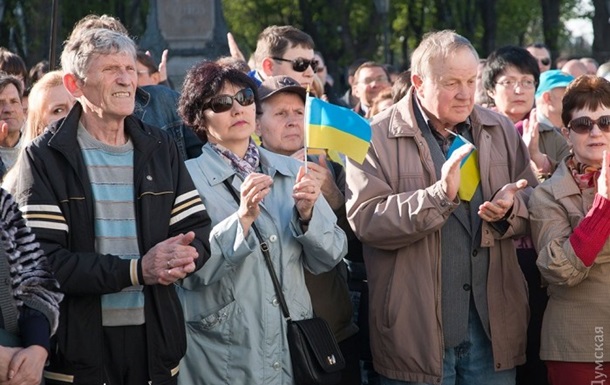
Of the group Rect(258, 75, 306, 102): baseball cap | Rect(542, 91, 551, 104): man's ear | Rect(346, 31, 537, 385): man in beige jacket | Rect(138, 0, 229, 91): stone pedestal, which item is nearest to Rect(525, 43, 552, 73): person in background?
Rect(542, 91, 551, 104): man's ear

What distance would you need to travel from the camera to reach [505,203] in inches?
237

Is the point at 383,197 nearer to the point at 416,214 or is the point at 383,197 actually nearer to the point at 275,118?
the point at 416,214

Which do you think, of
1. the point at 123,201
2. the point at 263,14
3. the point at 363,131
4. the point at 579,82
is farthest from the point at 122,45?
the point at 263,14

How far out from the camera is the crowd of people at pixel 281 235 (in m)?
5.21

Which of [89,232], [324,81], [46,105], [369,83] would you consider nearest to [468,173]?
[89,232]

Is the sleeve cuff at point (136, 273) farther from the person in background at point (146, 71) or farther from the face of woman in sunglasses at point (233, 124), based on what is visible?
the person in background at point (146, 71)

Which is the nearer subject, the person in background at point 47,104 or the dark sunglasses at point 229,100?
the dark sunglasses at point 229,100

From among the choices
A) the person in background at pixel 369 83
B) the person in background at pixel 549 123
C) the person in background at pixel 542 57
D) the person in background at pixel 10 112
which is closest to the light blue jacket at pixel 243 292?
the person in background at pixel 549 123

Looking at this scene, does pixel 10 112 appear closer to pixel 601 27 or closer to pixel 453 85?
pixel 453 85

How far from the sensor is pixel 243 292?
18.7 feet

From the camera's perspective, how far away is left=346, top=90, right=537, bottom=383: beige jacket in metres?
6.12

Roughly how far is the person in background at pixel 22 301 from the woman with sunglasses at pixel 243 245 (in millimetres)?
930

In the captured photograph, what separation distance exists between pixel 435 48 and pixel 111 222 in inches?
78.7

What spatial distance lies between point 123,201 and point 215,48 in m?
13.8
